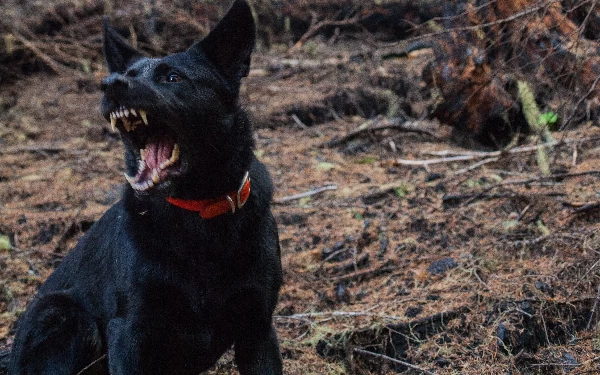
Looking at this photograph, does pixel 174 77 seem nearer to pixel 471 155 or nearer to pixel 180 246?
pixel 180 246

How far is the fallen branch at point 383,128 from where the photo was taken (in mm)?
7188

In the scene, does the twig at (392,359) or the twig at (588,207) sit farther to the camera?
the twig at (588,207)

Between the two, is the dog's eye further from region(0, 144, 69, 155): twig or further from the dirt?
region(0, 144, 69, 155): twig

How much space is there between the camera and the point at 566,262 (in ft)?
11.7

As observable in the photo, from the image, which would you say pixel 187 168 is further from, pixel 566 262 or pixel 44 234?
pixel 44 234

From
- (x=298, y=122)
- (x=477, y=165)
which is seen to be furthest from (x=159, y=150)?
(x=298, y=122)

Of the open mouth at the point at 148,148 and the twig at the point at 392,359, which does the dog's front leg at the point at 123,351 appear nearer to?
the open mouth at the point at 148,148

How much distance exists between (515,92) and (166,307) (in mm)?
5152

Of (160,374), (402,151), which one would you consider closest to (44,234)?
(160,374)

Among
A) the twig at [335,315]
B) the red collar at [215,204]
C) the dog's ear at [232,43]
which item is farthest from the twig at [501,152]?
the red collar at [215,204]

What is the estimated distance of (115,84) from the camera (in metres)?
2.47

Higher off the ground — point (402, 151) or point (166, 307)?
point (166, 307)

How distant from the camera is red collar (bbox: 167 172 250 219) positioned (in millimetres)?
2889

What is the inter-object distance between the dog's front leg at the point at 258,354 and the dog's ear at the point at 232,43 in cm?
147
